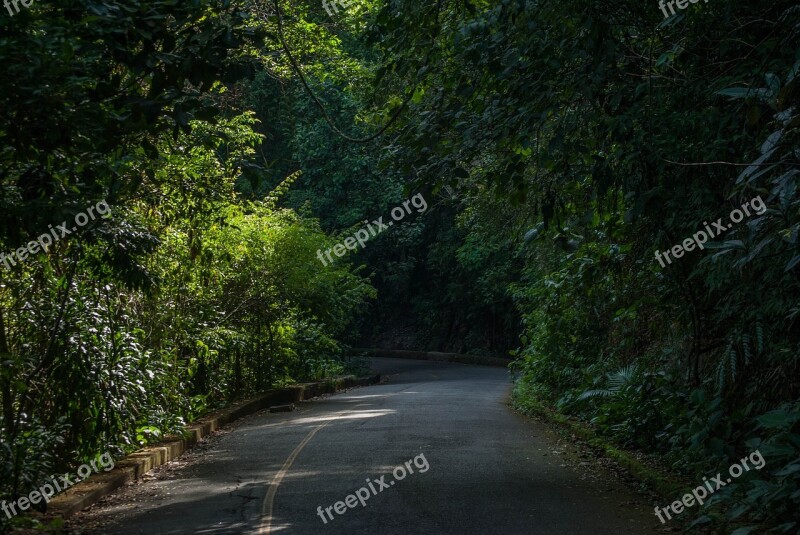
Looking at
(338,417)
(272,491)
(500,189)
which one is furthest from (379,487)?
(338,417)

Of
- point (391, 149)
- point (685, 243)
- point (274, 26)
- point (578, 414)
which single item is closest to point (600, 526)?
point (685, 243)

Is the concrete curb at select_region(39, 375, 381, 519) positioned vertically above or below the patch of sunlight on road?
above

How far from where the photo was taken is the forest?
7.21m

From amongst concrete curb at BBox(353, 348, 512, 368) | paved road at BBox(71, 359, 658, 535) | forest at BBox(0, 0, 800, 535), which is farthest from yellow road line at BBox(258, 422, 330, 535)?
concrete curb at BBox(353, 348, 512, 368)

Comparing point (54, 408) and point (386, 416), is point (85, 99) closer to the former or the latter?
point (54, 408)

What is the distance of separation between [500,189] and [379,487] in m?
3.75

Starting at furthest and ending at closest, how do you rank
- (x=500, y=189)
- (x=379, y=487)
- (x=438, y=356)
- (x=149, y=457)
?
(x=438, y=356) < (x=149, y=457) < (x=379, y=487) < (x=500, y=189)

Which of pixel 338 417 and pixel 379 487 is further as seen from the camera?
pixel 338 417

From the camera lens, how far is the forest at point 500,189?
721 centimetres

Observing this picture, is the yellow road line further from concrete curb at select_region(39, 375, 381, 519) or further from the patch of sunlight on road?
the patch of sunlight on road

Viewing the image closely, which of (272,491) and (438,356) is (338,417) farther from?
(438,356)

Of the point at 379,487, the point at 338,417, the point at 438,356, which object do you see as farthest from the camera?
the point at 438,356

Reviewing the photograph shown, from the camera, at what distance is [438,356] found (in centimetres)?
4612

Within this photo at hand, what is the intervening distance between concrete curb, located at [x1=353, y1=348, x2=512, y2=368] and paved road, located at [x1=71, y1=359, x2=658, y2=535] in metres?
26.1
